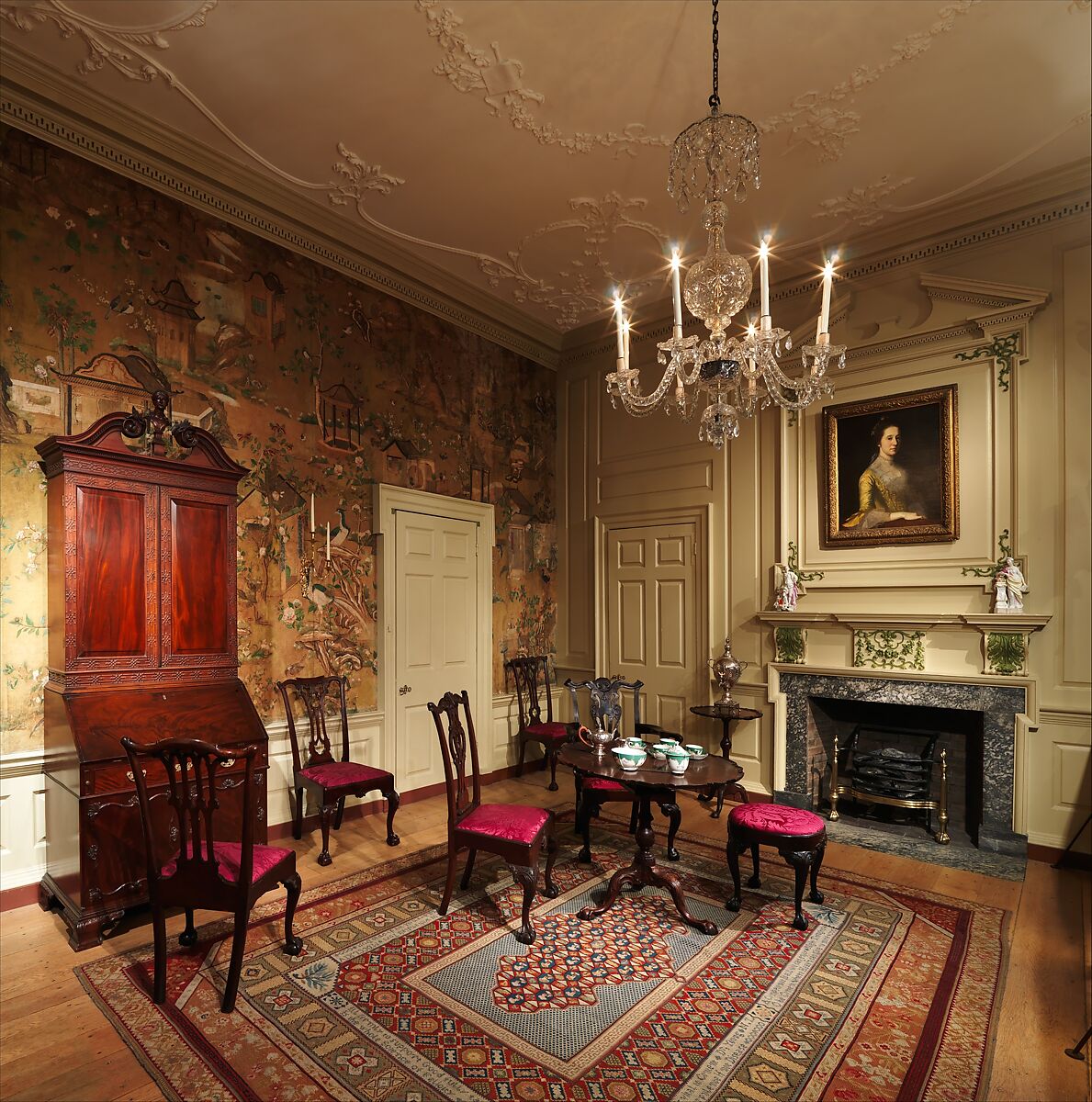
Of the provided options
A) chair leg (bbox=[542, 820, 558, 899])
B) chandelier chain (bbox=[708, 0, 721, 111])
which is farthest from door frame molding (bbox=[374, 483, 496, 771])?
chandelier chain (bbox=[708, 0, 721, 111])

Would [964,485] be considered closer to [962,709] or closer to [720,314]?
[962,709]

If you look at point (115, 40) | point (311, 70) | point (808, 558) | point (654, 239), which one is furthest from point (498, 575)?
point (115, 40)

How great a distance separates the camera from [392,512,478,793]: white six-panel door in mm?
5496

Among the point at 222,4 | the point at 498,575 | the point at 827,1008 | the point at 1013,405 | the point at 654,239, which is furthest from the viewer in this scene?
the point at 498,575

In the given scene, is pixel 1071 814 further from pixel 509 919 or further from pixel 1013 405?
pixel 509 919

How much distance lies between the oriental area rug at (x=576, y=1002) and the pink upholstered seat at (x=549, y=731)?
221 centimetres

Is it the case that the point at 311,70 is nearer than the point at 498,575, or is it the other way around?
the point at 311,70

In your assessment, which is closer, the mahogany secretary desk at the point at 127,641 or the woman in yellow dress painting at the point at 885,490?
the mahogany secretary desk at the point at 127,641

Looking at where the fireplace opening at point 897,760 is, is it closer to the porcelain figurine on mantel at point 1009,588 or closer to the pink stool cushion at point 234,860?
the porcelain figurine on mantel at point 1009,588

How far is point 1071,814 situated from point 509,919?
3.58 m

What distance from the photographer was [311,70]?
3553 mm

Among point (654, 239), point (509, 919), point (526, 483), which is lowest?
point (509, 919)

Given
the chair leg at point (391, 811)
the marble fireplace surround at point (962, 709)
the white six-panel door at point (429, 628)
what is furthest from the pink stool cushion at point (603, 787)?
the white six-panel door at point (429, 628)

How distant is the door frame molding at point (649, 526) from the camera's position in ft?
19.6
